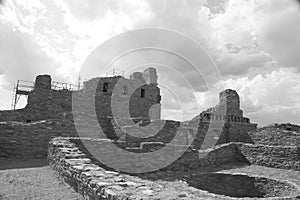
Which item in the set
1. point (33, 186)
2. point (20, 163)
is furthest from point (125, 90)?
point (33, 186)

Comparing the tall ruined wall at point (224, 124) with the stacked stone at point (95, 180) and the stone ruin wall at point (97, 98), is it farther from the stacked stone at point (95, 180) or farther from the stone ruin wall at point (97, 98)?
the stacked stone at point (95, 180)

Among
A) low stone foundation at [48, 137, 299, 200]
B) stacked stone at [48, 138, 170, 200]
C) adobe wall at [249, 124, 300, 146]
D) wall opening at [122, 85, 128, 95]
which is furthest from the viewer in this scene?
wall opening at [122, 85, 128, 95]

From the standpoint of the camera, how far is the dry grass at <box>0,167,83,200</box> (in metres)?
6.21

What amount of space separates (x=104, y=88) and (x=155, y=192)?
20359 mm

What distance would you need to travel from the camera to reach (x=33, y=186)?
6.98 m

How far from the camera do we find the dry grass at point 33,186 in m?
6.21

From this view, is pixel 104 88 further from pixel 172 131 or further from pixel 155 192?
pixel 155 192

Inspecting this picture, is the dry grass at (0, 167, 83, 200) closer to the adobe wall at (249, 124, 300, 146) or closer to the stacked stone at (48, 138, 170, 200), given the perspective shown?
the stacked stone at (48, 138, 170, 200)

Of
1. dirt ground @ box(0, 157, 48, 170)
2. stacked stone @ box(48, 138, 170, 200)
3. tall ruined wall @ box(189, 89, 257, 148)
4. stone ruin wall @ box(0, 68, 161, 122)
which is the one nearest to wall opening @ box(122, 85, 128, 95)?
stone ruin wall @ box(0, 68, 161, 122)

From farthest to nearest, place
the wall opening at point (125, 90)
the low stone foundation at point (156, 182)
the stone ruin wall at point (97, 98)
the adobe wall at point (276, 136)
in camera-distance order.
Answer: the wall opening at point (125, 90)
the stone ruin wall at point (97, 98)
the adobe wall at point (276, 136)
the low stone foundation at point (156, 182)

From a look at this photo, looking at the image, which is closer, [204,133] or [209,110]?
[204,133]

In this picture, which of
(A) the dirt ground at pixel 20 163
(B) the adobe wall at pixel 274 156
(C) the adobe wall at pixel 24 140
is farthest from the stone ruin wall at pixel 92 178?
(B) the adobe wall at pixel 274 156

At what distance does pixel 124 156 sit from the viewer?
1062 cm

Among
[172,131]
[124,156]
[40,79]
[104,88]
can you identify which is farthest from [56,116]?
[124,156]
